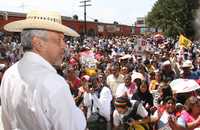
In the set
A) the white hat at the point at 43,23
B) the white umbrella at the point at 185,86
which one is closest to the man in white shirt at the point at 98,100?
the white umbrella at the point at 185,86

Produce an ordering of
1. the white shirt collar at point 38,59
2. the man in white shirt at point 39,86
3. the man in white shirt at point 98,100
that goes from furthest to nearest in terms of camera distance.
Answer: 1. the man in white shirt at point 98,100
2. the white shirt collar at point 38,59
3. the man in white shirt at point 39,86

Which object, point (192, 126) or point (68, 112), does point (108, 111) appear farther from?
point (68, 112)

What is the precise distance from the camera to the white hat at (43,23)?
308 cm

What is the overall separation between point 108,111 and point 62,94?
5.83 m

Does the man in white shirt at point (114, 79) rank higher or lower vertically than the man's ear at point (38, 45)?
lower

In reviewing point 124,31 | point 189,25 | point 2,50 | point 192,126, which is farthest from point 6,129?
point 124,31

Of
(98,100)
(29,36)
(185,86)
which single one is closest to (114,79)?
(98,100)

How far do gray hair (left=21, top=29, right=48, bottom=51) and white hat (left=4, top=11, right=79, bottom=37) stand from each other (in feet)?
0.08

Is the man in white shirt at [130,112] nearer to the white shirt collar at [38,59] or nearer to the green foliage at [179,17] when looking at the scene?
the white shirt collar at [38,59]

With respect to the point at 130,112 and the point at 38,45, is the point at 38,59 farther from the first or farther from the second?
the point at 130,112

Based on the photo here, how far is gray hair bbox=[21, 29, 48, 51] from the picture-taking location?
307cm

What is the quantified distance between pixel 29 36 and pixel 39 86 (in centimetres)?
37

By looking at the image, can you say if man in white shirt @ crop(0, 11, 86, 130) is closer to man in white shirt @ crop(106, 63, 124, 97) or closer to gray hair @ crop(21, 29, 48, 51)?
gray hair @ crop(21, 29, 48, 51)

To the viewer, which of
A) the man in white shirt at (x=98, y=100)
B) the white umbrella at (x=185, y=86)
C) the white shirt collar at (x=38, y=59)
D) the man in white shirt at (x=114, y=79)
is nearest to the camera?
the white shirt collar at (x=38, y=59)
